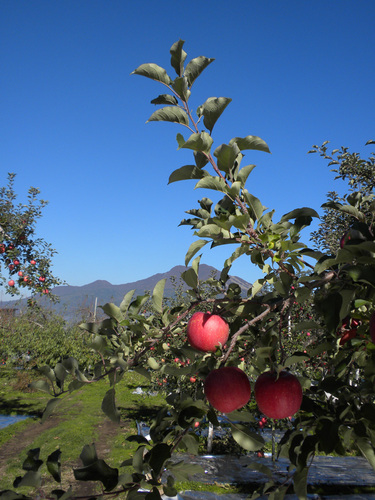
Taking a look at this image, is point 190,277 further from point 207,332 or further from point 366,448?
point 366,448

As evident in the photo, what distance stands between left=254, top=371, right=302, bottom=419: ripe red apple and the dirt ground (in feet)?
17.4

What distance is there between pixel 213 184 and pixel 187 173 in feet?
0.29

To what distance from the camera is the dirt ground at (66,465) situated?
5.73 meters

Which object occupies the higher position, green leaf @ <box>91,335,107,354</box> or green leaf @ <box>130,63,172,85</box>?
green leaf @ <box>130,63,172,85</box>

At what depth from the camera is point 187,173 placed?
3.47 ft

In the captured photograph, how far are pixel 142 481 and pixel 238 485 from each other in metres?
5.42

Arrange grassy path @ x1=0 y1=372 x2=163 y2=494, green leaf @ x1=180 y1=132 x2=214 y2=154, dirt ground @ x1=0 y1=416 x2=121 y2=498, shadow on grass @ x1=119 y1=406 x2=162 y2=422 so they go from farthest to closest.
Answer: shadow on grass @ x1=119 y1=406 x2=162 y2=422, grassy path @ x1=0 y1=372 x2=163 y2=494, dirt ground @ x1=0 y1=416 x2=121 y2=498, green leaf @ x1=180 y1=132 x2=214 y2=154

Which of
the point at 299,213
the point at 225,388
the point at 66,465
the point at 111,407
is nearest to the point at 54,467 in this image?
the point at 111,407

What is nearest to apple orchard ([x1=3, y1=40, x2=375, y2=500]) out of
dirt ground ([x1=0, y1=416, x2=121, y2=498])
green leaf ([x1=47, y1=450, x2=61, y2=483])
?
green leaf ([x1=47, y1=450, x2=61, y2=483])

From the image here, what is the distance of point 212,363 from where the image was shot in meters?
1.17

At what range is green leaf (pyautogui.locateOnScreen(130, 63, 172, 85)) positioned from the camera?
0.99 meters

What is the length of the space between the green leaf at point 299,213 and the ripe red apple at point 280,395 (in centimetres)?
47

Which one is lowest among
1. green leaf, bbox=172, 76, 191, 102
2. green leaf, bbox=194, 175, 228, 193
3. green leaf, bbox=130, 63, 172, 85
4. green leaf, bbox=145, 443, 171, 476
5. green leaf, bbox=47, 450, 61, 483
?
green leaf, bbox=47, 450, 61, 483

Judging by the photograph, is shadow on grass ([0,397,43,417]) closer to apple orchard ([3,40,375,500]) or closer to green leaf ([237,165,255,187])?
apple orchard ([3,40,375,500])
